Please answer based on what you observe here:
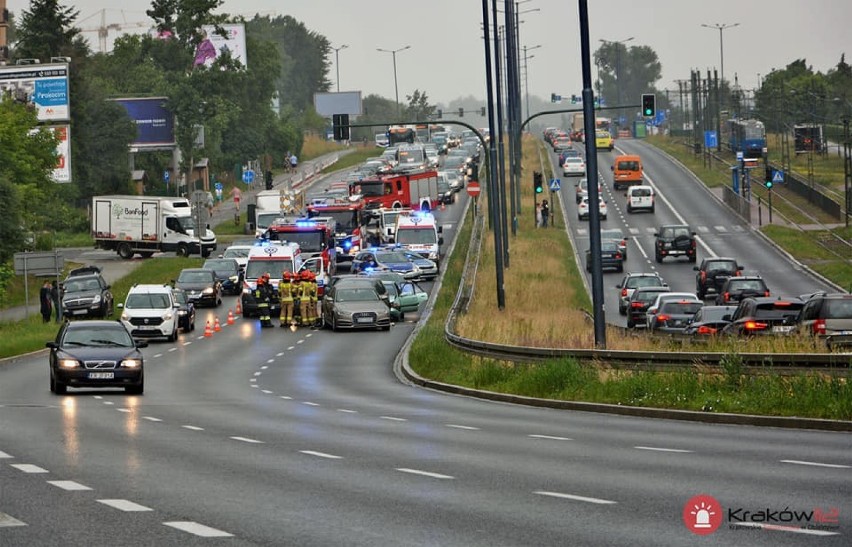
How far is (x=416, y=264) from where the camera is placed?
67.8 m

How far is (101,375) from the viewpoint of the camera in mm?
30344

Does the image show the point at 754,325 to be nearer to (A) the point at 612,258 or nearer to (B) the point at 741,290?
(B) the point at 741,290

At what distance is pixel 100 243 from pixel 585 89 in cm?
5509

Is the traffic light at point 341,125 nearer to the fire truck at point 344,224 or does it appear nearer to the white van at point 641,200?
the fire truck at point 344,224

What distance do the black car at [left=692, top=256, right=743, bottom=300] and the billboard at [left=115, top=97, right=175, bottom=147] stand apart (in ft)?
213

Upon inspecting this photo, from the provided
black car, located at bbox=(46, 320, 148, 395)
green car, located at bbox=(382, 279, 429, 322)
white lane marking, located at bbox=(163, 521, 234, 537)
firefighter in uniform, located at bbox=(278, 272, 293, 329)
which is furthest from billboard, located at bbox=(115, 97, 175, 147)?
white lane marking, located at bbox=(163, 521, 234, 537)

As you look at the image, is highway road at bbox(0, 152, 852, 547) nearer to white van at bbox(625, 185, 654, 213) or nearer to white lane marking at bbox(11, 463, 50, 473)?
white lane marking at bbox(11, 463, 50, 473)

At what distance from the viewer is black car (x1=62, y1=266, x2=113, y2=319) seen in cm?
5622

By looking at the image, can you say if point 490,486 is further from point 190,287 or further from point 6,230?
point 6,230

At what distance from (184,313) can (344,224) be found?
23.8 m

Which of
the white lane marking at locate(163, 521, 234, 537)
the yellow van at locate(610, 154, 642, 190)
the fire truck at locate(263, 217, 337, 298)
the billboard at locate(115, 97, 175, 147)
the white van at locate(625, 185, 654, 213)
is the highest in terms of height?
the billboard at locate(115, 97, 175, 147)

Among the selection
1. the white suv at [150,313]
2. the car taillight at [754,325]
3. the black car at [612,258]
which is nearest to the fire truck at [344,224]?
the black car at [612,258]

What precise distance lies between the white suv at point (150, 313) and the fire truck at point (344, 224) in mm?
23681

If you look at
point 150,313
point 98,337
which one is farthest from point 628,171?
point 98,337
